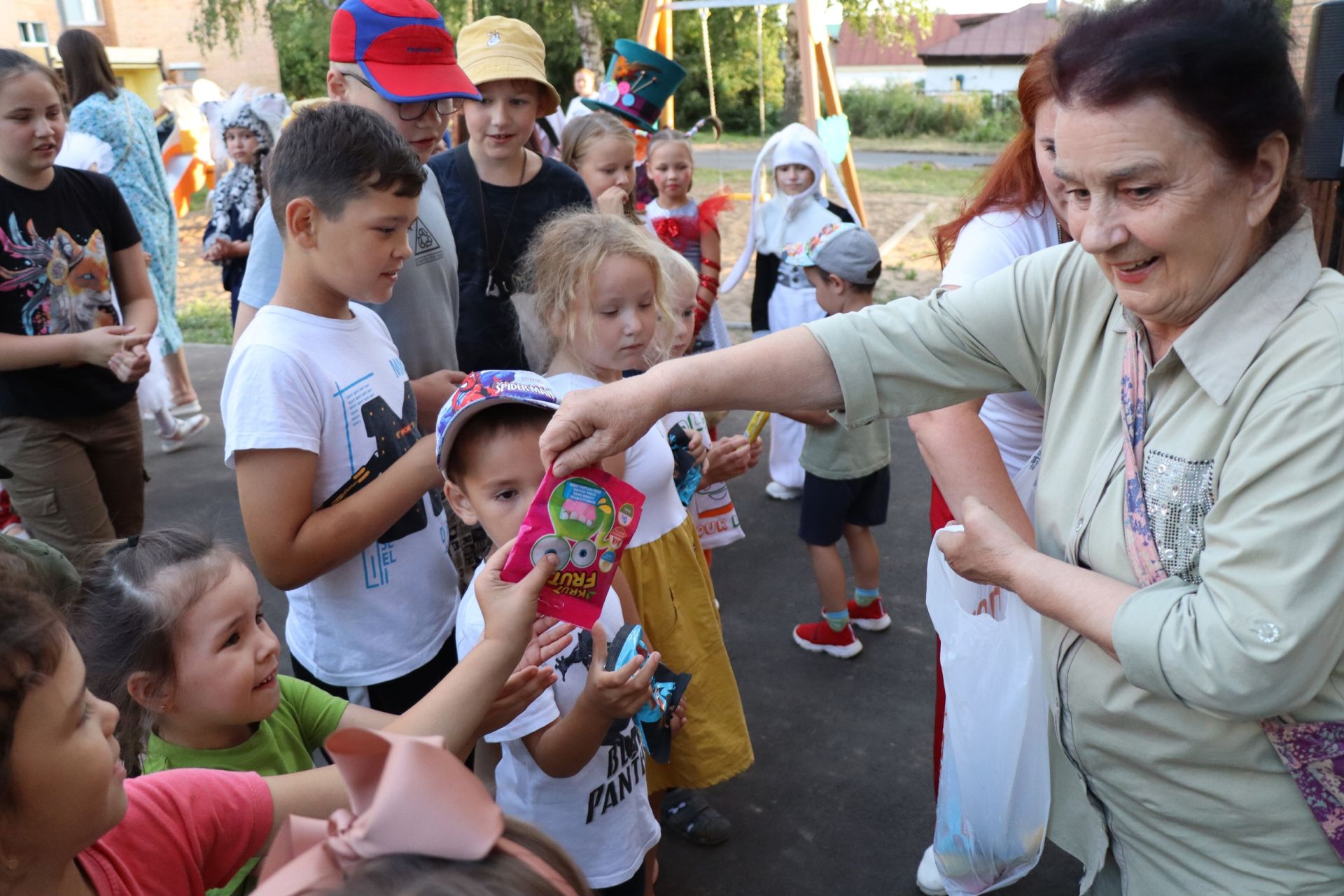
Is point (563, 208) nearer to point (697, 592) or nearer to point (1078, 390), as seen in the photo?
point (697, 592)

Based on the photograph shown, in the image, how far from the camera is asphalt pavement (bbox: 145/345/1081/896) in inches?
109

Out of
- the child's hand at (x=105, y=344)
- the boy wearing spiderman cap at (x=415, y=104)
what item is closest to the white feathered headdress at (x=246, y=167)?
the child's hand at (x=105, y=344)

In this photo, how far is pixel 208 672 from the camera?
5.42ft

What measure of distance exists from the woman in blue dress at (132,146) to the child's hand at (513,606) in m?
4.43

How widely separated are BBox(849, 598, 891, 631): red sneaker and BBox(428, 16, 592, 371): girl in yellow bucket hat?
5.75 ft

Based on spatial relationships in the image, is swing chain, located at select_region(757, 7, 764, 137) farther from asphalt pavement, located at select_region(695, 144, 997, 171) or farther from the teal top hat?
asphalt pavement, located at select_region(695, 144, 997, 171)

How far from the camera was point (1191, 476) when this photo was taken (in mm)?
1292

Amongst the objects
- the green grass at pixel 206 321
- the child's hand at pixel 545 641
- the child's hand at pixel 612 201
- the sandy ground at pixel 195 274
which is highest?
the child's hand at pixel 612 201

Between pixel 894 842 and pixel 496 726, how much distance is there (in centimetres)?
164

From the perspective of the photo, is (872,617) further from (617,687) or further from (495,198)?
(617,687)

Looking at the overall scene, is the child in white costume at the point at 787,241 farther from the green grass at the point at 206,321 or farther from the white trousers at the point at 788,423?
the green grass at the point at 206,321

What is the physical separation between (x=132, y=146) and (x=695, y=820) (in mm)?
4751

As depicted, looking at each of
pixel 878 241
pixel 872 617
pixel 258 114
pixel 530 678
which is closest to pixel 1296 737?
pixel 530 678

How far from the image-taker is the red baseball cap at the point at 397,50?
2.76 m
